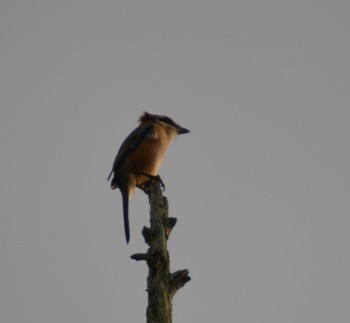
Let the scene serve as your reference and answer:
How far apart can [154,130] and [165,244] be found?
4431 mm

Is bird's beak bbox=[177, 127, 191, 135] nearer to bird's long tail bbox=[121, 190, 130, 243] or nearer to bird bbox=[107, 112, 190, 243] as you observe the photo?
bird bbox=[107, 112, 190, 243]

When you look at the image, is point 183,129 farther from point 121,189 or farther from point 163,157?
point 121,189

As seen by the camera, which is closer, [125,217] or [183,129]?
[125,217]

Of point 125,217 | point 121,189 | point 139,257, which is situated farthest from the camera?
point 121,189

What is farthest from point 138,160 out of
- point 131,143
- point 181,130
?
point 181,130

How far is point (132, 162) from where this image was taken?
8328 mm

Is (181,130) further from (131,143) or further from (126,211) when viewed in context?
(126,211)

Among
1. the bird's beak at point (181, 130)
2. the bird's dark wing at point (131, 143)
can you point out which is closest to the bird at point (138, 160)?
the bird's dark wing at point (131, 143)

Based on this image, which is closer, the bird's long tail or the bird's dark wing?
the bird's long tail

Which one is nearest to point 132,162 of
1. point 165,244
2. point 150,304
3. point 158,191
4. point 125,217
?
point 125,217

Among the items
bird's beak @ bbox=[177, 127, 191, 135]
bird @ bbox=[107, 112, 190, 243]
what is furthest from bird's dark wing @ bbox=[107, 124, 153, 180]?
bird's beak @ bbox=[177, 127, 191, 135]

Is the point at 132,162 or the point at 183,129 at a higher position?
the point at 183,129

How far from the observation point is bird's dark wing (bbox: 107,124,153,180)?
27.3 feet

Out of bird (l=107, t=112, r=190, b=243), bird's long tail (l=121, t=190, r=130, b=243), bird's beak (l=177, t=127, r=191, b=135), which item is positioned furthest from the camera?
bird's beak (l=177, t=127, r=191, b=135)
